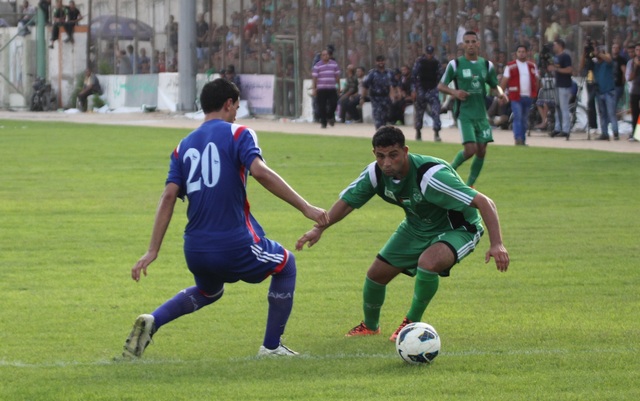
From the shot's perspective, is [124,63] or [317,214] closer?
[317,214]

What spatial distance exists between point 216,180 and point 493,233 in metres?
1.62

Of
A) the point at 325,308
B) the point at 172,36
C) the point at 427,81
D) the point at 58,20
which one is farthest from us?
the point at 58,20

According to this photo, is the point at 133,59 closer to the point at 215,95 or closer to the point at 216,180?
the point at 215,95

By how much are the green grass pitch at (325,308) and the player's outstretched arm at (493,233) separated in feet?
1.86

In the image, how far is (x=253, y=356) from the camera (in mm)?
7488

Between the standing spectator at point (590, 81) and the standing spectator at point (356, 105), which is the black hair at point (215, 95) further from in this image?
the standing spectator at point (356, 105)

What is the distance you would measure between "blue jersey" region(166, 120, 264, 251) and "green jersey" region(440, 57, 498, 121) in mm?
11361

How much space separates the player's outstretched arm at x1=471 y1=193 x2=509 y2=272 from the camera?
7156 mm

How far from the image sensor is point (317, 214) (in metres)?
7.03

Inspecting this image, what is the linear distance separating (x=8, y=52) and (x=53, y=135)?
1024 inches

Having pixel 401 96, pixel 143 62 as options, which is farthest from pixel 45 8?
pixel 401 96

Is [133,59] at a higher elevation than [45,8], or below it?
below

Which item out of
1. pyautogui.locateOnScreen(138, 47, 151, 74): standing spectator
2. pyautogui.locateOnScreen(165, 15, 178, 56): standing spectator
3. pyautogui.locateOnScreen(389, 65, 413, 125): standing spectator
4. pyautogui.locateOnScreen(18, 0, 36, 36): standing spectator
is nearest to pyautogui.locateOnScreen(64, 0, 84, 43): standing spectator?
pyautogui.locateOnScreen(18, 0, 36, 36): standing spectator

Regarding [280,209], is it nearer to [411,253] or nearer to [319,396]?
[411,253]
